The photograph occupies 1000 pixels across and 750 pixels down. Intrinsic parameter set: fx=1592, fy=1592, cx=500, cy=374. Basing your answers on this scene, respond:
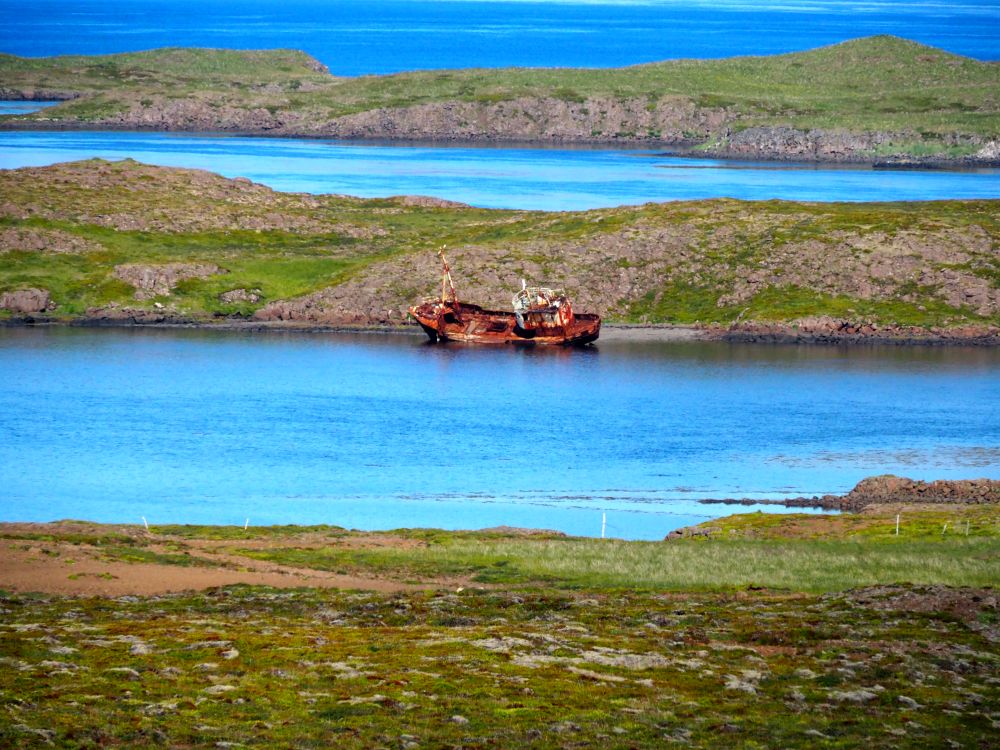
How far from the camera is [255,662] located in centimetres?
3834

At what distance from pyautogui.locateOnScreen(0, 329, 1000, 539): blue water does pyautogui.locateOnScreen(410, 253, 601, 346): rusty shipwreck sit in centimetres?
268

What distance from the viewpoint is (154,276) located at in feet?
474

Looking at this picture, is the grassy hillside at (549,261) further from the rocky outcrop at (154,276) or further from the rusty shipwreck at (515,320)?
the rusty shipwreck at (515,320)

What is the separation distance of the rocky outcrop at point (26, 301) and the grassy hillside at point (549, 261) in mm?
1150

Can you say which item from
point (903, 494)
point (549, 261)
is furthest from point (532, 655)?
point (549, 261)

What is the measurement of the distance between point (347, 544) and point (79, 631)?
20.0 metres

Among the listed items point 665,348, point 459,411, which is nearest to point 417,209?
point 665,348

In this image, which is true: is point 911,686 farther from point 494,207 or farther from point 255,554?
point 494,207

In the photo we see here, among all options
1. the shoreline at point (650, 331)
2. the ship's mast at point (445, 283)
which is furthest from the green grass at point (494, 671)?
the ship's mast at point (445, 283)

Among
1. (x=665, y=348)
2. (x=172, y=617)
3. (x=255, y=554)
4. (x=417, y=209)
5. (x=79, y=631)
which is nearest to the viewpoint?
(x=79, y=631)

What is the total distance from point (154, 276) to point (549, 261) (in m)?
36.0

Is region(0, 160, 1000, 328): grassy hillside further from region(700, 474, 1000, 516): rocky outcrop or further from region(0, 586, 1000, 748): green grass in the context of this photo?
region(0, 586, 1000, 748): green grass

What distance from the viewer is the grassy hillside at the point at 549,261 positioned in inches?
5468

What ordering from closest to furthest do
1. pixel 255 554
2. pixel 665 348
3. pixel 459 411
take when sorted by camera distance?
pixel 255 554 → pixel 459 411 → pixel 665 348
